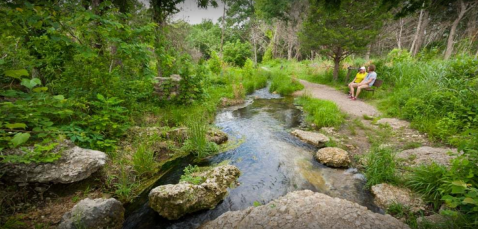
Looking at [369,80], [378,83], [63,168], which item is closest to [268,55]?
[369,80]

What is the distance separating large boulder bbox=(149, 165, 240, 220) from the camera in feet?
9.29

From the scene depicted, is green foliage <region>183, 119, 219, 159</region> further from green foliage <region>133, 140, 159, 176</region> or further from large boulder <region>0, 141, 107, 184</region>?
large boulder <region>0, 141, 107, 184</region>

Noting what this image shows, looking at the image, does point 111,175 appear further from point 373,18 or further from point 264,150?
point 373,18

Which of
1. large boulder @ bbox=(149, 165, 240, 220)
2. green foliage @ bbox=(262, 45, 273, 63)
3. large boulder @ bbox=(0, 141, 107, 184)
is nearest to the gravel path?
large boulder @ bbox=(149, 165, 240, 220)

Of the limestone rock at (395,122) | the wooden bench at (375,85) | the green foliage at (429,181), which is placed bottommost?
the green foliage at (429,181)

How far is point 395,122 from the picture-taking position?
580cm

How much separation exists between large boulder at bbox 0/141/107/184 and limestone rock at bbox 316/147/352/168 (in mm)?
4243

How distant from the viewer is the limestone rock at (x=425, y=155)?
3.50 meters

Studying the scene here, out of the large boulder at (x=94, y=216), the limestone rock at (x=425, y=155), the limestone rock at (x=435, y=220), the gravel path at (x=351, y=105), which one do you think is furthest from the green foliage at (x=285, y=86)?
the large boulder at (x=94, y=216)

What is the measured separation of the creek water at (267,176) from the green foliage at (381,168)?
220 millimetres

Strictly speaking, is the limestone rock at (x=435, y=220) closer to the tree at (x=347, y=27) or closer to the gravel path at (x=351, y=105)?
the gravel path at (x=351, y=105)

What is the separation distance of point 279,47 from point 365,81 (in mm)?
23402

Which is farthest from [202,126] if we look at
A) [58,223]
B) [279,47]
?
[279,47]

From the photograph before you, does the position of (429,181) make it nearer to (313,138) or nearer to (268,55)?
(313,138)
